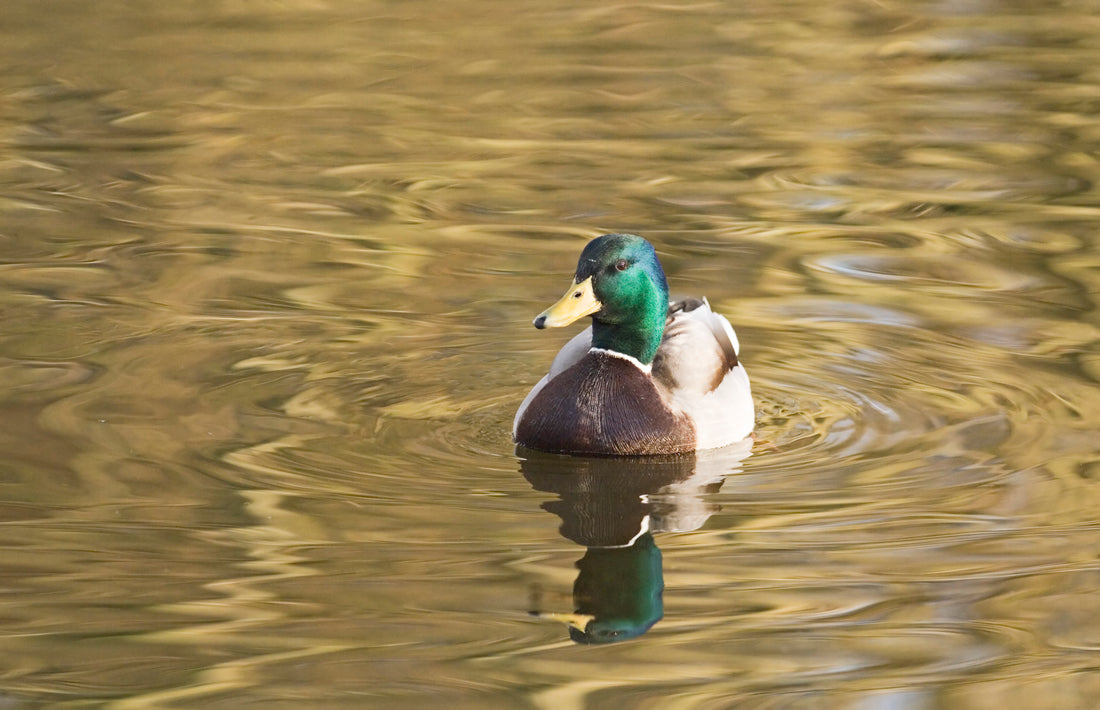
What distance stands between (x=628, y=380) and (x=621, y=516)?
93 cm

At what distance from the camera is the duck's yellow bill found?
24.1ft

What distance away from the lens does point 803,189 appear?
1195 cm

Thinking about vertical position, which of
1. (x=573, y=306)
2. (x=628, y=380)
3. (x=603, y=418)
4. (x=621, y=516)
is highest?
(x=573, y=306)

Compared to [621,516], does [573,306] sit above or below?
above

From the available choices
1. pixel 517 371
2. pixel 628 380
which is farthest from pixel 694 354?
pixel 517 371

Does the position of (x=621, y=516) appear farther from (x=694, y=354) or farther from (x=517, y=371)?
(x=517, y=371)

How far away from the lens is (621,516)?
6.88 metres

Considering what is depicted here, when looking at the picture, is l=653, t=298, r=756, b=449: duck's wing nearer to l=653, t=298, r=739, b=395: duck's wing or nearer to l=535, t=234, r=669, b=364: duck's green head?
l=653, t=298, r=739, b=395: duck's wing

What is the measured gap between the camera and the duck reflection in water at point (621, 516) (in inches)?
232

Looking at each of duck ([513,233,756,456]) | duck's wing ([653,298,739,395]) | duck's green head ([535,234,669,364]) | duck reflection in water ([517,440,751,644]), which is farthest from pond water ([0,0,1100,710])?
duck's green head ([535,234,669,364])

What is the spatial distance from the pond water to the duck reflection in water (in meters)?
0.02

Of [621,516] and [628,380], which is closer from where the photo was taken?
[621,516]

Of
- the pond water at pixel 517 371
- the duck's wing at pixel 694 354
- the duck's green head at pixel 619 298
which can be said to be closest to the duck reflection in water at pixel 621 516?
the pond water at pixel 517 371

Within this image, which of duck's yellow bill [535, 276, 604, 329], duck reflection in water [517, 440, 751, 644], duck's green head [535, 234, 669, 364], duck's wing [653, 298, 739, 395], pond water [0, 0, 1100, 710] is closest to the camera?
pond water [0, 0, 1100, 710]
